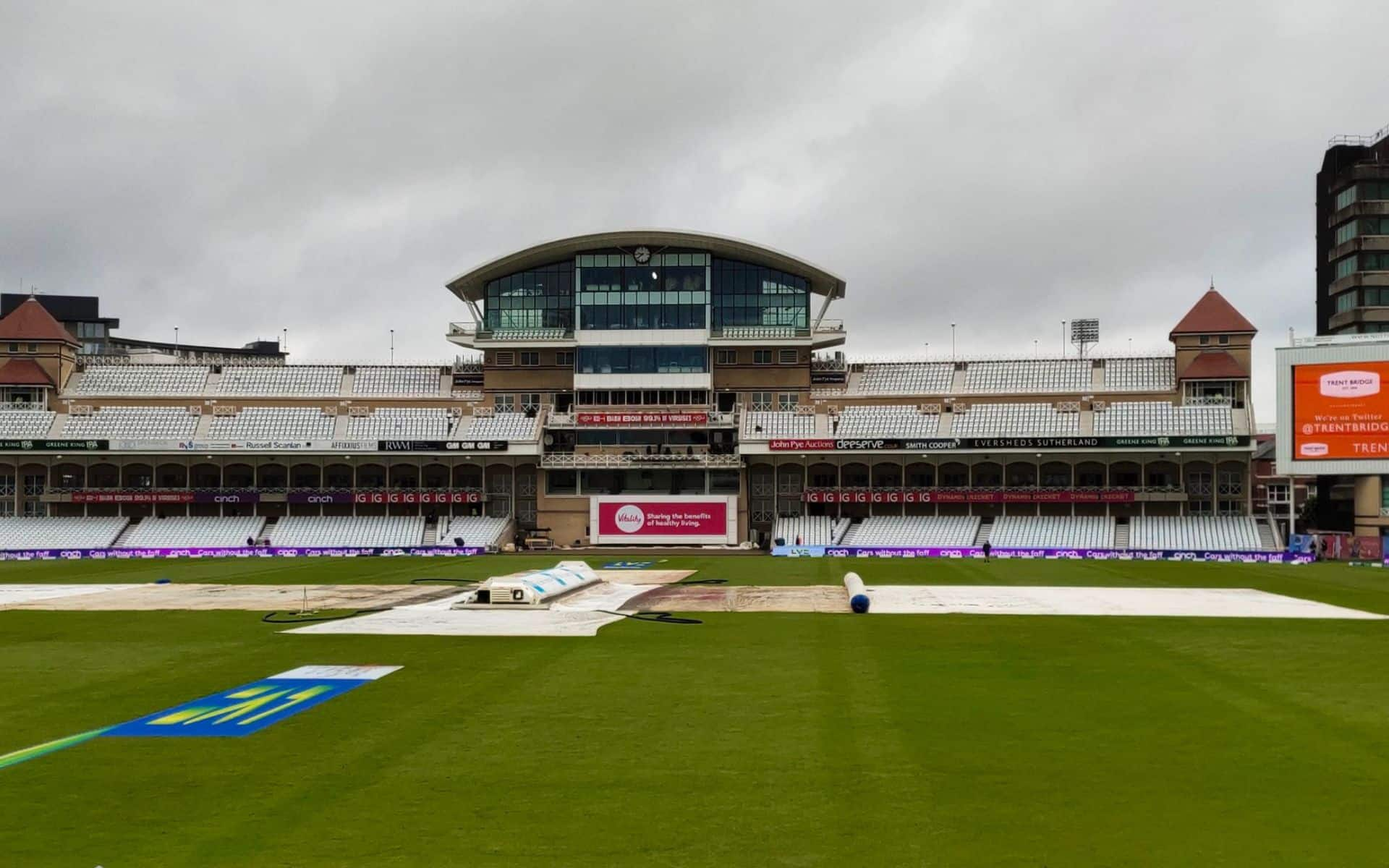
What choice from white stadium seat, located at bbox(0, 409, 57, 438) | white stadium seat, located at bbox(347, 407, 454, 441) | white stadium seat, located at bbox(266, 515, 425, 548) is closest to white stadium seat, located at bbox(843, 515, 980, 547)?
white stadium seat, located at bbox(266, 515, 425, 548)

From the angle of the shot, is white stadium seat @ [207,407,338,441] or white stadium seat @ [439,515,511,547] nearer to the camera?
white stadium seat @ [439,515,511,547]

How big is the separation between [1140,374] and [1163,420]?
24.7 feet

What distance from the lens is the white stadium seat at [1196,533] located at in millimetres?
69438

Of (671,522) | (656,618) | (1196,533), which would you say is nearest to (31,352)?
(671,522)

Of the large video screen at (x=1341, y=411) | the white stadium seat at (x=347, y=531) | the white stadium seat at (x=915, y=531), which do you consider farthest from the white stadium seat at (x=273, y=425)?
the large video screen at (x=1341, y=411)

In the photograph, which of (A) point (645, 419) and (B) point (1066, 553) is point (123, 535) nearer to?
(A) point (645, 419)

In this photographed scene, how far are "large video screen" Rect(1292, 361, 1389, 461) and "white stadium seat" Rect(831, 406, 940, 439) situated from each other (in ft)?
79.2

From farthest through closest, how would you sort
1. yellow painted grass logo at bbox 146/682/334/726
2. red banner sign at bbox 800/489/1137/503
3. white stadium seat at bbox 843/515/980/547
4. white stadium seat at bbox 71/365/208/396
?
1. white stadium seat at bbox 71/365/208/396
2. red banner sign at bbox 800/489/1137/503
3. white stadium seat at bbox 843/515/980/547
4. yellow painted grass logo at bbox 146/682/334/726

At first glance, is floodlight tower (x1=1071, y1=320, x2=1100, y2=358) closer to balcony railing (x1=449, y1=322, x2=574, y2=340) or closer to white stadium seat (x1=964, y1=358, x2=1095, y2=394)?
white stadium seat (x1=964, y1=358, x2=1095, y2=394)

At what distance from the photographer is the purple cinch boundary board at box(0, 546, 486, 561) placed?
70312 millimetres

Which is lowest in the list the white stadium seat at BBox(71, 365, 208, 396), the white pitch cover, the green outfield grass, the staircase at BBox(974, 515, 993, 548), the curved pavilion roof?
the white pitch cover

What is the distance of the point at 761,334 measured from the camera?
8125 cm

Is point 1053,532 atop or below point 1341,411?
below

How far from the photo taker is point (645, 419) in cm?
7925
